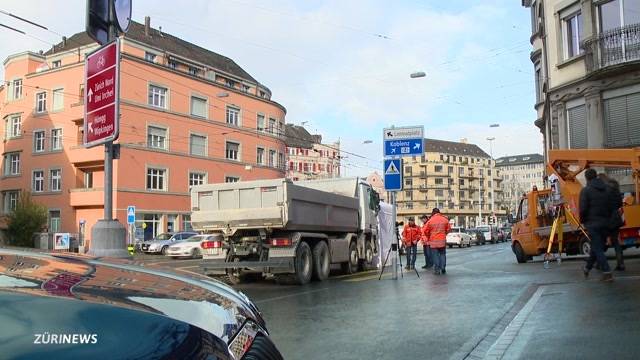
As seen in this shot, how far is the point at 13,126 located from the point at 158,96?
547 inches

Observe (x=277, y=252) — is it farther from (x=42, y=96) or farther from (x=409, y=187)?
(x=409, y=187)

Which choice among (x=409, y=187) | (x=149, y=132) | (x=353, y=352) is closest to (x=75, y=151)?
(x=149, y=132)

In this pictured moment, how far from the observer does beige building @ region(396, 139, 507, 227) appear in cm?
14600

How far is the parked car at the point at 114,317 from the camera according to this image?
186 centimetres

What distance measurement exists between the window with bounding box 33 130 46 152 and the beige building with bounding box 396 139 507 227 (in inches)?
4068

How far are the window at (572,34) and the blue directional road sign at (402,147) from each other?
11853 millimetres

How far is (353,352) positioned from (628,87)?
19241 millimetres

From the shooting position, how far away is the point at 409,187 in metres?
147

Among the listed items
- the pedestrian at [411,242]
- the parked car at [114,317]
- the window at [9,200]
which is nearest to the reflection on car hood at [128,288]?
the parked car at [114,317]

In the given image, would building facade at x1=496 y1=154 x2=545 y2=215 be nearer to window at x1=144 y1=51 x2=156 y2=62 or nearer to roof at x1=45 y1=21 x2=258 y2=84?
roof at x1=45 y1=21 x2=258 y2=84

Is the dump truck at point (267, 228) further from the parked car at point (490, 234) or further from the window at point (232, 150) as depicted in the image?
the parked car at point (490, 234)

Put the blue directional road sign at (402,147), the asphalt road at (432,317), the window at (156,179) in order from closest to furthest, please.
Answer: the asphalt road at (432,317) < the blue directional road sign at (402,147) < the window at (156,179)

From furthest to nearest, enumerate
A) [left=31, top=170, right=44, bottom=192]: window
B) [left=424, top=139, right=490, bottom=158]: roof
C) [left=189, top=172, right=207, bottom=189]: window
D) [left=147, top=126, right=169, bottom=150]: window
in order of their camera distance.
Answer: [left=424, top=139, right=490, bottom=158]: roof
[left=189, top=172, right=207, bottom=189]: window
[left=31, top=170, right=44, bottom=192]: window
[left=147, top=126, right=169, bottom=150]: window

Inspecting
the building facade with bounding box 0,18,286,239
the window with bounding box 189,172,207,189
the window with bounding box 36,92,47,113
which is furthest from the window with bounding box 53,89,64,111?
the window with bounding box 189,172,207,189
